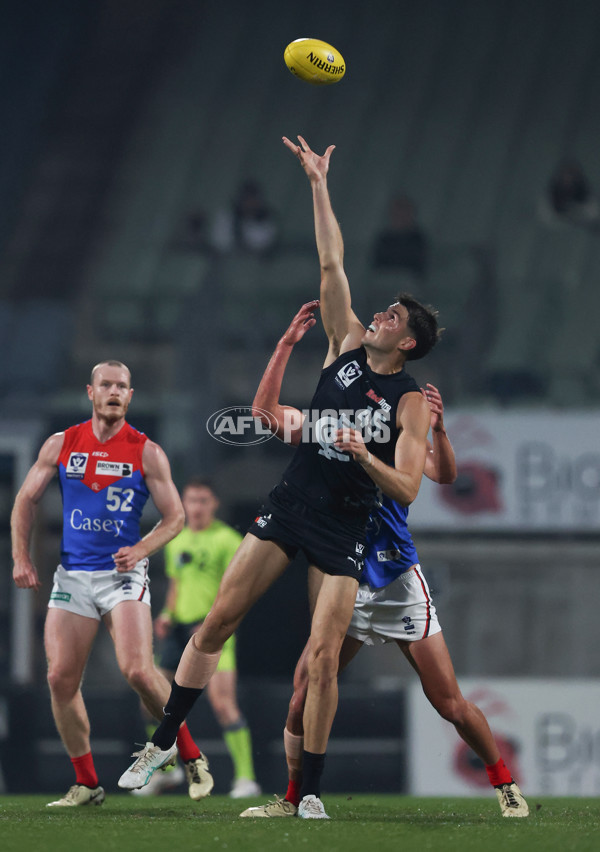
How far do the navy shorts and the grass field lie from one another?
1016 mm

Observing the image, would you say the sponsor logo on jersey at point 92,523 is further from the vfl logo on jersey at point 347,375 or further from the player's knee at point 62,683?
the vfl logo on jersey at point 347,375

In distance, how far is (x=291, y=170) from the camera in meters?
17.3

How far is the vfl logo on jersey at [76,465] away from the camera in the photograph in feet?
19.9

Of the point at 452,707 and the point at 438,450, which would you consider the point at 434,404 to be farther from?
the point at 452,707

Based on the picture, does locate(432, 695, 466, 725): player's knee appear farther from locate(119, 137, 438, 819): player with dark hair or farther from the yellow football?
the yellow football

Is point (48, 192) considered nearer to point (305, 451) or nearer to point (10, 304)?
point (10, 304)

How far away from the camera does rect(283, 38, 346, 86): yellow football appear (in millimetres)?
6871

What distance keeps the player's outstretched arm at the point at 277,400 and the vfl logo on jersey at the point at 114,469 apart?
0.92 m

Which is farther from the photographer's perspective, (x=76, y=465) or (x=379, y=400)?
(x=76, y=465)

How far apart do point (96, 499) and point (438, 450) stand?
1.64 m

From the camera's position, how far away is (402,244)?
14312 mm

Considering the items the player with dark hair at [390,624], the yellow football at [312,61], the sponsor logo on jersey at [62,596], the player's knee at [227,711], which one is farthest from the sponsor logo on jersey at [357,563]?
the player's knee at [227,711]

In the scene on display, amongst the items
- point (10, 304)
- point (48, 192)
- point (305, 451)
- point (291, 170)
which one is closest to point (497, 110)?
point (291, 170)

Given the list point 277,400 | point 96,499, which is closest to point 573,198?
point 96,499
